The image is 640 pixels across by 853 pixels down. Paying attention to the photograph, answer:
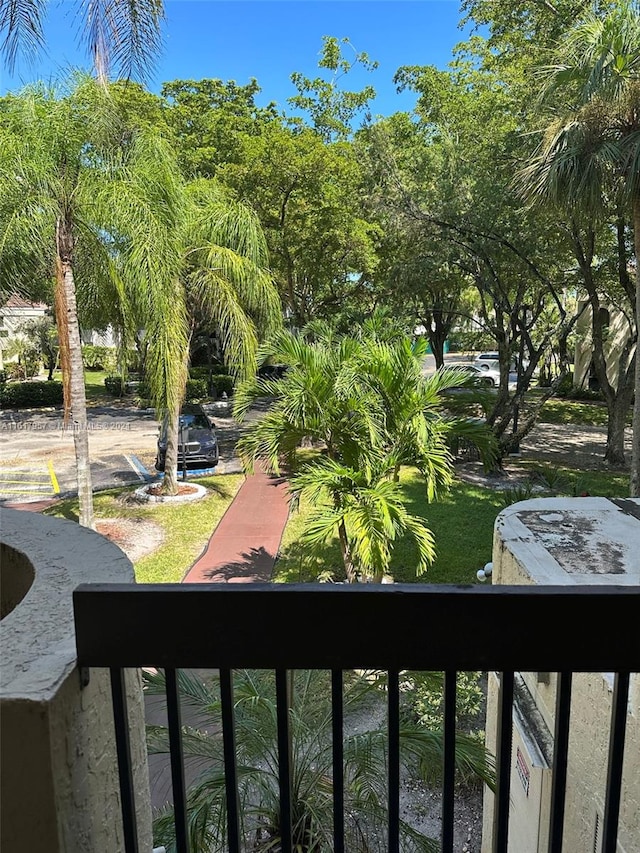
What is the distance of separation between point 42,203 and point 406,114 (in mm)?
15126

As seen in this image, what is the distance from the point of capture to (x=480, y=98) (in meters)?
15.3

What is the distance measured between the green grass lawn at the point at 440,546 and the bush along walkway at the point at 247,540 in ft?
0.81

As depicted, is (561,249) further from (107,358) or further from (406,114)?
(107,358)

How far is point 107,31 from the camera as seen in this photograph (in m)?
4.34

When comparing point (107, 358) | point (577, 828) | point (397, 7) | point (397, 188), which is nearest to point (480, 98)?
point (397, 188)

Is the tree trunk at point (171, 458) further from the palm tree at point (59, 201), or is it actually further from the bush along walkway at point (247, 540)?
the palm tree at point (59, 201)

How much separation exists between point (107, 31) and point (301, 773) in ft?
17.1

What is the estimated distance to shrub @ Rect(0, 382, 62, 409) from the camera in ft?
85.9

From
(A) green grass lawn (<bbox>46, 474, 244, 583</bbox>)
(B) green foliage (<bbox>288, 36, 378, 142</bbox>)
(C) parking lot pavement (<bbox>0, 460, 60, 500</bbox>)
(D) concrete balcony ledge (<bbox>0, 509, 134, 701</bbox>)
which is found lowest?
(A) green grass lawn (<bbox>46, 474, 244, 583</bbox>)

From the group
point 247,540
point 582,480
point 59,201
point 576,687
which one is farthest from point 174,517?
point 576,687

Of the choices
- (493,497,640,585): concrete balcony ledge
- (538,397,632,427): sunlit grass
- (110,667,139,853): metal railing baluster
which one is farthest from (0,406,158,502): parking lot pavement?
(538,397,632,427): sunlit grass

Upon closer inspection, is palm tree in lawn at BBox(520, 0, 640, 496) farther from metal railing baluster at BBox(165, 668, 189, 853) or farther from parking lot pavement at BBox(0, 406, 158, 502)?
parking lot pavement at BBox(0, 406, 158, 502)

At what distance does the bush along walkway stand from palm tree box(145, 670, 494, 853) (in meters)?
3.36

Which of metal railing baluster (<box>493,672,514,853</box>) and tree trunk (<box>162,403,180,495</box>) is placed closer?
metal railing baluster (<box>493,672,514,853</box>)
